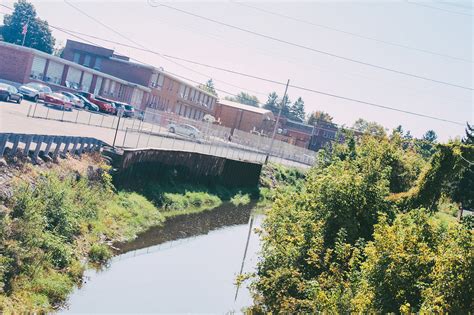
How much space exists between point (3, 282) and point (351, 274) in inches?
333

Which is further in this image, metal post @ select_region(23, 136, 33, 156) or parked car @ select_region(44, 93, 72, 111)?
parked car @ select_region(44, 93, 72, 111)

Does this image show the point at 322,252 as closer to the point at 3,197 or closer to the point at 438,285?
the point at 438,285

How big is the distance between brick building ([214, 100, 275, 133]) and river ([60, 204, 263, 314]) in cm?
6732

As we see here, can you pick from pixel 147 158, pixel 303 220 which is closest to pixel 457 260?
pixel 303 220

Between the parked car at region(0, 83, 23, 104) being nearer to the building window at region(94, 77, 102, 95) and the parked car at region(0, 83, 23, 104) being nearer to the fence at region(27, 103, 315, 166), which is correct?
the fence at region(27, 103, 315, 166)

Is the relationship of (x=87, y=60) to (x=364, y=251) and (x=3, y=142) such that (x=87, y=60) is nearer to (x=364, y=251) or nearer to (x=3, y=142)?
(x=3, y=142)

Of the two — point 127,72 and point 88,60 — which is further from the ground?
point 88,60

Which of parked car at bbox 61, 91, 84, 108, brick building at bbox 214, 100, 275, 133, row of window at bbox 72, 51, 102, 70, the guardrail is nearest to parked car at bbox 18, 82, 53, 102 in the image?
parked car at bbox 61, 91, 84, 108

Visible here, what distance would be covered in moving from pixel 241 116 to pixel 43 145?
253 ft

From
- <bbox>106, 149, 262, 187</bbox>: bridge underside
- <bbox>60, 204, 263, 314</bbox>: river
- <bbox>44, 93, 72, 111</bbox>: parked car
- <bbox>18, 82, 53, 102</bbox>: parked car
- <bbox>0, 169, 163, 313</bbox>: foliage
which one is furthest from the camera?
<bbox>18, 82, 53, 102</bbox>: parked car

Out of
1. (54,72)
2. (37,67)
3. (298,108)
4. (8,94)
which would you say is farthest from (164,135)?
(298,108)

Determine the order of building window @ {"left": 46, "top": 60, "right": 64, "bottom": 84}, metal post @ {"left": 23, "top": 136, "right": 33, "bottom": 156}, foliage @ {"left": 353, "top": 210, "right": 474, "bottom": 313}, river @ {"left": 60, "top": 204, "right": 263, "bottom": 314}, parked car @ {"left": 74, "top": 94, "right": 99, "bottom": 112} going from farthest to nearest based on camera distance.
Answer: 1. building window @ {"left": 46, "top": 60, "right": 64, "bottom": 84}
2. parked car @ {"left": 74, "top": 94, "right": 99, "bottom": 112}
3. metal post @ {"left": 23, "top": 136, "right": 33, "bottom": 156}
4. river @ {"left": 60, "top": 204, "right": 263, "bottom": 314}
5. foliage @ {"left": 353, "top": 210, "right": 474, "bottom": 313}

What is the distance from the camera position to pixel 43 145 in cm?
2230

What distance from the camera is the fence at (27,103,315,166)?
117ft
